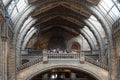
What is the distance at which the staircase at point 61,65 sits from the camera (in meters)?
41.5

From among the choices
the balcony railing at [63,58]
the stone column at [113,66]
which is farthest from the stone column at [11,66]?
the stone column at [113,66]

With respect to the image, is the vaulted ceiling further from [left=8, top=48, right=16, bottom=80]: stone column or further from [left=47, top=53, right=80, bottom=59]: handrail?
[left=47, top=53, right=80, bottom=59]: handrail

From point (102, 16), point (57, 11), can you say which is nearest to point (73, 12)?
point (57, 11)

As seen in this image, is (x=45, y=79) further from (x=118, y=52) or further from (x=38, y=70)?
(x=118, y=52)

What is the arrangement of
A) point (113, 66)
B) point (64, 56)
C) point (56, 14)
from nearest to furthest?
point (113, 66), point (64, 56), point (56, 14)

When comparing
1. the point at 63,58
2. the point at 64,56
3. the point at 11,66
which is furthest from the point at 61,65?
the point at 11,66

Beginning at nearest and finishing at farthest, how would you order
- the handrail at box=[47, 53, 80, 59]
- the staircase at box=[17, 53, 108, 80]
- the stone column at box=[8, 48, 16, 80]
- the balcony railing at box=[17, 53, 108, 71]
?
1. the stone column at box=[8, 48, 16, 80]
2. the staircase at box=[17, 53, 108, 80]
3. the balcony railing at box=[17, 53, 108, 71]
4. the handrail at box=[47, 53, 80, 59]

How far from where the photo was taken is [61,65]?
41.9 metres

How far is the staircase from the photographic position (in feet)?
136

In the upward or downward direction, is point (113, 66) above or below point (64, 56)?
below

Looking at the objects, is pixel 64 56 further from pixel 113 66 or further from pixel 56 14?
pixel 56 14

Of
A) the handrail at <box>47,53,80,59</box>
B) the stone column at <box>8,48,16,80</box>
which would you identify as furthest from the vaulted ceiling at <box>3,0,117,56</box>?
the handrail at <box>47,53,80,59</box>

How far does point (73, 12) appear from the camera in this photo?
47656mm

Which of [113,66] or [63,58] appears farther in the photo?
[63,58]
